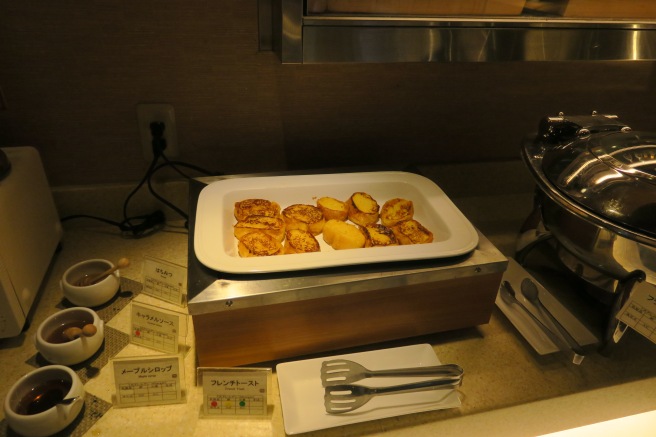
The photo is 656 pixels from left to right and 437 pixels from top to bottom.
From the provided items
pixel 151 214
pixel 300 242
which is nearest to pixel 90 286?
pixel 151 214

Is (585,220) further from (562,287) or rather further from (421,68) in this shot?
(421,68)

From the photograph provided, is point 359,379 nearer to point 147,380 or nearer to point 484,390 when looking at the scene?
point 484,390

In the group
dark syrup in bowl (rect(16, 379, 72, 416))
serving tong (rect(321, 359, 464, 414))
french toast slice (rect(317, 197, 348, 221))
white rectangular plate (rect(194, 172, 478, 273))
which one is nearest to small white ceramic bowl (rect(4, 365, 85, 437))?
dark syrup in bowl (rect(16, 379, 72, 416))

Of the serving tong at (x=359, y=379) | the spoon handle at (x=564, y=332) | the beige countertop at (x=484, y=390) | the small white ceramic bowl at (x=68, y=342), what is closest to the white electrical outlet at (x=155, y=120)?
the beige countertop at (x=484, y=390)

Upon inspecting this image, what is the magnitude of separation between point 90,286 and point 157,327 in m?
0.17

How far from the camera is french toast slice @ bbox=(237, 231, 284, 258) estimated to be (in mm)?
753

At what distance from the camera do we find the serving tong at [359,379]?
68 cm

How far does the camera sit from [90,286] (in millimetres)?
806

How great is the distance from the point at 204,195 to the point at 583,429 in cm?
78

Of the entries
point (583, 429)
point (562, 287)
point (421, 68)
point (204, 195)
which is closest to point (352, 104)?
point (421, 68)

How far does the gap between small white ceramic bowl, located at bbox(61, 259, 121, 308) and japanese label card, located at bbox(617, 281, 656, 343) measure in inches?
36.3

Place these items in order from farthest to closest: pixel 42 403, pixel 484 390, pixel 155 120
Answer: pixel 155 120
pixel 484 390
pixel 42 403

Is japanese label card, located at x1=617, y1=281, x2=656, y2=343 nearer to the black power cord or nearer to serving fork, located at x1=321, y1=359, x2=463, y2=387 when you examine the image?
serving fork, located at x1=321, y1=359, x2=463, y2=387

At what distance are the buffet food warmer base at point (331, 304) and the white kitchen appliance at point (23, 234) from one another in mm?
300
